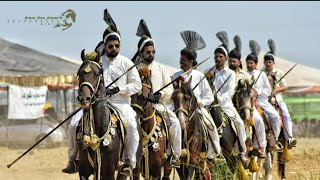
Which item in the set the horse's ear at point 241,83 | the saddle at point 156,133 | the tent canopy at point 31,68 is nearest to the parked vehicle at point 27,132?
the tent canopy at point 31,68

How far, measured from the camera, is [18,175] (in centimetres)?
1861

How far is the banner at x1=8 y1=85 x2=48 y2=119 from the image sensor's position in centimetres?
2672

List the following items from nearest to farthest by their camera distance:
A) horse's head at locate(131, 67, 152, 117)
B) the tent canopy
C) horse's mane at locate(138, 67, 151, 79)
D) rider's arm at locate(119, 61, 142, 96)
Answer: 1. rider's arm at locate(119, 61, 142, 96)
2. horse's head at locate(131, 67, 152, 117)
3. horse's mane at locate(138, 67, 151, 79)
4. the tent canopy

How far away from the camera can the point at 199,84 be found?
14828 mm

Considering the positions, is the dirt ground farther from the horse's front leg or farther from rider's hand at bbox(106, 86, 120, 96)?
the horse's front leg

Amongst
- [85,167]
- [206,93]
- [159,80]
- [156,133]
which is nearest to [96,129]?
[85,167]

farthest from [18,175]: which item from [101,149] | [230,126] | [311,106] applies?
[311,106]

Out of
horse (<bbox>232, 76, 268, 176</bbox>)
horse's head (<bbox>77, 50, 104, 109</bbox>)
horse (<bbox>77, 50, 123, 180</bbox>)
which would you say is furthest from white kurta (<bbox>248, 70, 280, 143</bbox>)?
horse's head (<bbox>77, 50, 104, 109</bbox>)

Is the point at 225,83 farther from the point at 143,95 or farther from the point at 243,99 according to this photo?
the point at 143,95

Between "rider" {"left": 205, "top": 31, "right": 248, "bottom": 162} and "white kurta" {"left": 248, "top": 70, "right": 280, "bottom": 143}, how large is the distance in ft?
6.96

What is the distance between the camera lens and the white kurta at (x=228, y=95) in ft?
51.7

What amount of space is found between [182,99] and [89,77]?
121 inches

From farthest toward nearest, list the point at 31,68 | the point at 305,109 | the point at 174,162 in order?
1. the point at 305,109
2. the point at 31,68
3. the point at 174,162

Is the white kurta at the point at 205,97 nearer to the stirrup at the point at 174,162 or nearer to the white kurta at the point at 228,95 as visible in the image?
the white kurta at the point at 228,95
